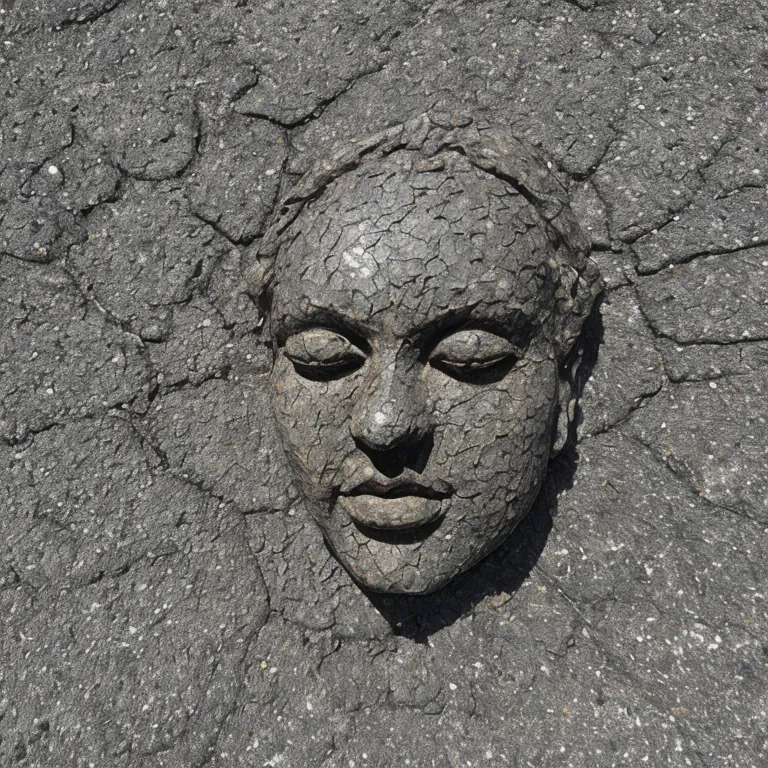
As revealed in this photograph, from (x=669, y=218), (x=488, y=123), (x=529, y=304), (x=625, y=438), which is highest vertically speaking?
(x=488, y=123)

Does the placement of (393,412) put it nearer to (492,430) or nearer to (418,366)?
(418,366)

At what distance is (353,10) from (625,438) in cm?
135

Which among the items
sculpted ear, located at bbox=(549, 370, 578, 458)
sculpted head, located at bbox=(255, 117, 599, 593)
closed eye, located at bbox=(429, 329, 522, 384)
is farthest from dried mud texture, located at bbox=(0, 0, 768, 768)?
closed eye, located at bbox=(429, 329, 522, 384)

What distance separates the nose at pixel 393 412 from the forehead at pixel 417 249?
0.11 metres

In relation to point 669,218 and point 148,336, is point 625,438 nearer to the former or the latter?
point 669,218

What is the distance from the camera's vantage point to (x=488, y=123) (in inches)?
74.2

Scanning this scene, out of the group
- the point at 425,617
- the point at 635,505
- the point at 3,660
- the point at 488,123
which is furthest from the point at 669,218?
the point at 3,660

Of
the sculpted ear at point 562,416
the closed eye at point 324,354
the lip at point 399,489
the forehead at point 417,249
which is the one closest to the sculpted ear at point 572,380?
the sculpted ear at point 562,416

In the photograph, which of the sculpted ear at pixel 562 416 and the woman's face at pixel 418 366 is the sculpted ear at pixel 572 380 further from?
the woman's face at pixel 418 366

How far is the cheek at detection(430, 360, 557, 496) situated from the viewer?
1.69 metres

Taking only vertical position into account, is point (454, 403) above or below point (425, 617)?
above

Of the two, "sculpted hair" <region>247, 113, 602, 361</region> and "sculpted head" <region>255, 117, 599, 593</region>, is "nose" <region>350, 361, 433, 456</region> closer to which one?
"sculpted head" <region>255, 117, 599, 593</region>

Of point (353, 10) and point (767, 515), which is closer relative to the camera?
point (767, 515)

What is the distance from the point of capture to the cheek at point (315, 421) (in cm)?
172
